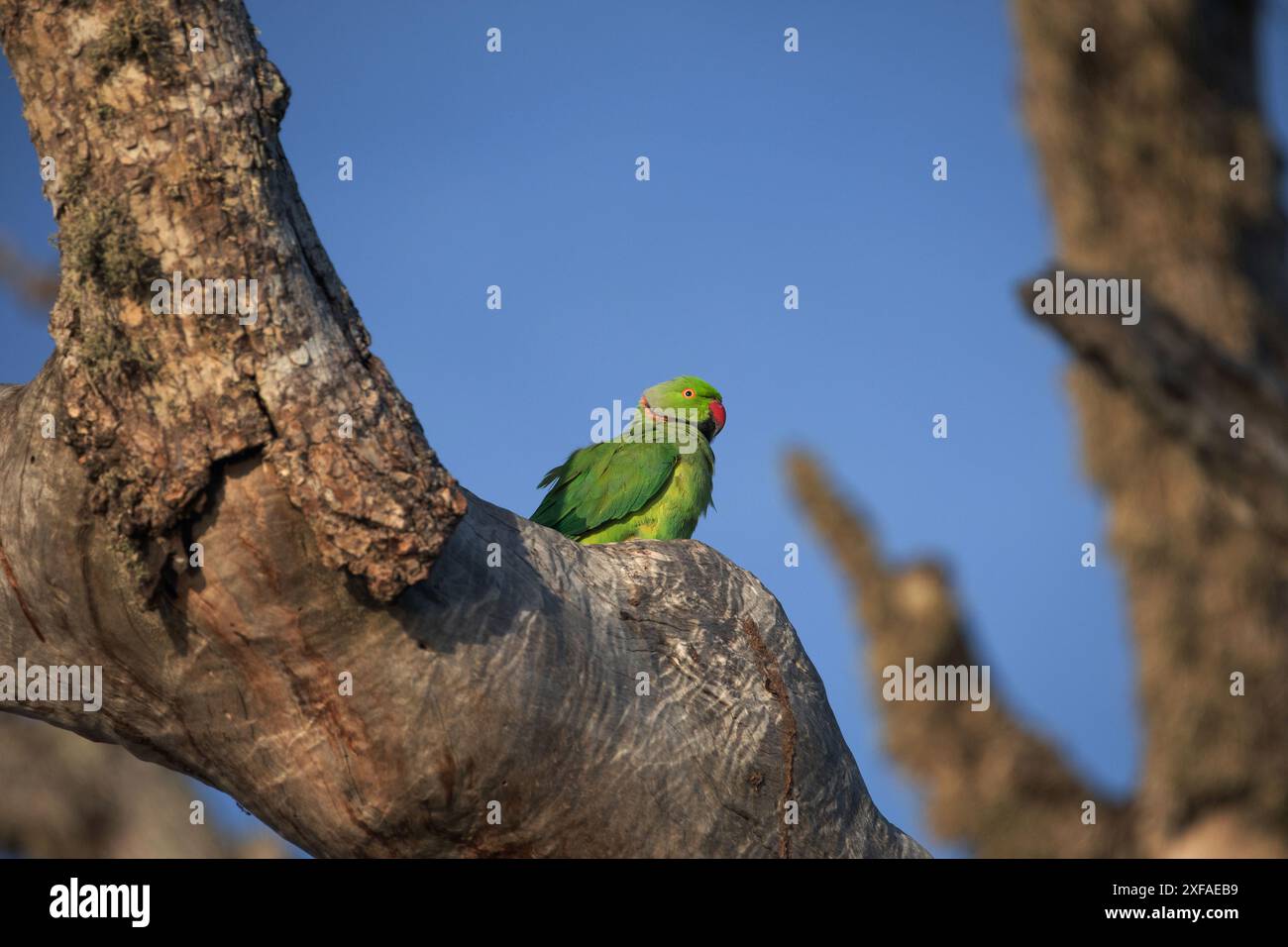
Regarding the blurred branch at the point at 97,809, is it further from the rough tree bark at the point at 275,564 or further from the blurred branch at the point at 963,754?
the blurred branch at the point at 963,754

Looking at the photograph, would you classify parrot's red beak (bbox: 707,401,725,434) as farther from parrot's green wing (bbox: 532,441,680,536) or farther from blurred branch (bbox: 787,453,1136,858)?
blurred branch (bbox: 787,453,1136,858)

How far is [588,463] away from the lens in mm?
8734

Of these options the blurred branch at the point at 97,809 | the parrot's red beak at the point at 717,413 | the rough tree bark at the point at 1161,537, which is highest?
the parrot's red beak at the point at 717,413

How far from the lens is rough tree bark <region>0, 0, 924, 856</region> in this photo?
4266mm

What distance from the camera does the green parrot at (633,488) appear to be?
28.0 ft

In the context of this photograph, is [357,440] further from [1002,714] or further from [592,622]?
[1002,714]

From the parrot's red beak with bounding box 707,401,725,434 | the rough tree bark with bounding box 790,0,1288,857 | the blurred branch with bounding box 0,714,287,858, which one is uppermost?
the parrot's red beak with bounding box 707,401,725,434

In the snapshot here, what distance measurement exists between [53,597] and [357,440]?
1.61 meters

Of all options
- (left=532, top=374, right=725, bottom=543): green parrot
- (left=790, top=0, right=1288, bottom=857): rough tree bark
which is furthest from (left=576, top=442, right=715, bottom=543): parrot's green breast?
(left=790, top=0, right=1288, bottom=857): rough tree bark

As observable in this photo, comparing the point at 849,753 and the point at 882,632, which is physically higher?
the point at 882,632

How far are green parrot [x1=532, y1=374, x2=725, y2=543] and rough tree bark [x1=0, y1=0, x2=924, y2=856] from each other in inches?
114

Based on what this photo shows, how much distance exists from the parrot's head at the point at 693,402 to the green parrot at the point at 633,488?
44.5 inches

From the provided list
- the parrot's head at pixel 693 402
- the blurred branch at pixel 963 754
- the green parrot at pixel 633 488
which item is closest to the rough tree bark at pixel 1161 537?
the blurred branch at pixel 963 754
